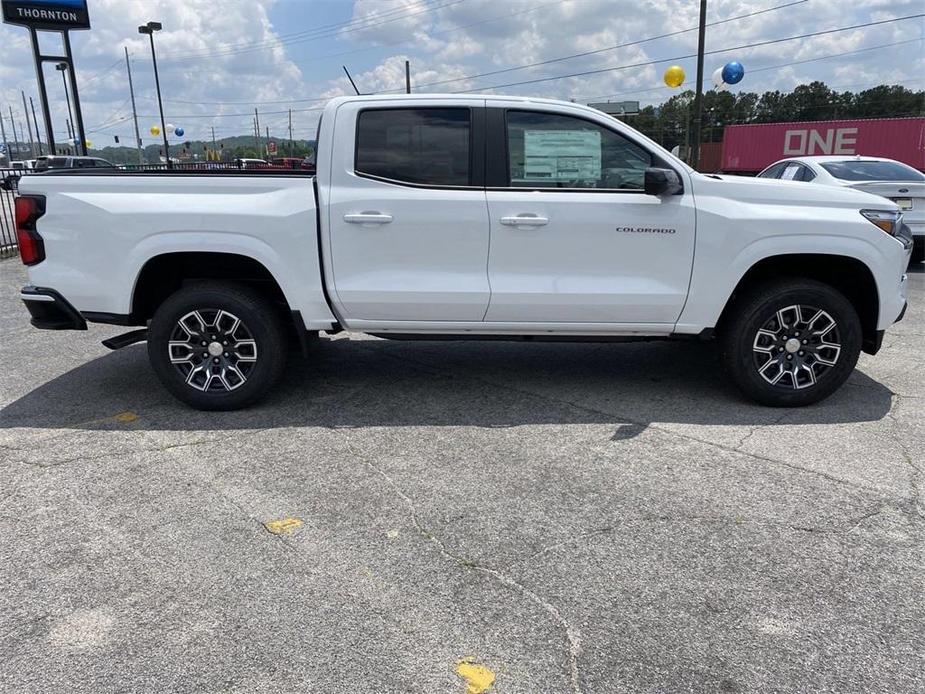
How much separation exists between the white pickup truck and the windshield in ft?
19.6

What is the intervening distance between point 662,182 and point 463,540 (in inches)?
99.2

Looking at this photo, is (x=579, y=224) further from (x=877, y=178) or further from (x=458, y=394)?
(x=877, y=178)

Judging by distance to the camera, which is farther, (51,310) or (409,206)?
(51,310)

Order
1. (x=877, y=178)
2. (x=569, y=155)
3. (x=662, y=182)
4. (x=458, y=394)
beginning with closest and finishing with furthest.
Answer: (x=662, y=182)
(x=569, y=155)
(x=458, y=394)
(x=877, y=178)

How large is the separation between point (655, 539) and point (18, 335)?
6.53 metres

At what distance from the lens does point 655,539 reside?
320 centimetres

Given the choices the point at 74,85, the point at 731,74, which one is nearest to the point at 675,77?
the point at 731,74

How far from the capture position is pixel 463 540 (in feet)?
10.5

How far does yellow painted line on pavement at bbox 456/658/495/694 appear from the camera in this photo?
7.61 feet

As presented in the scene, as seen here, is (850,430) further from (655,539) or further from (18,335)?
(18,335)

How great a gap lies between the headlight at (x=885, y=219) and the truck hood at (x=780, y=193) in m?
0.03

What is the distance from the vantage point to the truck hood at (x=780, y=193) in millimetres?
4582

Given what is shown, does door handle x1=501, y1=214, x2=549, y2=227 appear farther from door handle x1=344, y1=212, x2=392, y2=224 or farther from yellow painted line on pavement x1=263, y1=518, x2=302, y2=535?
yellow painted line on pavement x1=263, y1=518, x2=302, y2=535

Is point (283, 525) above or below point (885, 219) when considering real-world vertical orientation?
below
